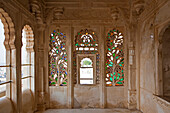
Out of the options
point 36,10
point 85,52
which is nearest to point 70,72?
point 85,52

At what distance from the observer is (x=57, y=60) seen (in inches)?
193

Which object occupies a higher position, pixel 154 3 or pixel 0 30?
pixel 154 3

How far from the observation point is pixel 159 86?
122 inches

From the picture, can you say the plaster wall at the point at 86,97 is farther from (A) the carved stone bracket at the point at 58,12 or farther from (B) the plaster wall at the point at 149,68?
(A) the carved stone bracket at the point at 58,12

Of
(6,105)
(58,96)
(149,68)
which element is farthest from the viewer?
(58,96)

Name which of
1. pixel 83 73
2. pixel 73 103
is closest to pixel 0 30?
pixel 83 73

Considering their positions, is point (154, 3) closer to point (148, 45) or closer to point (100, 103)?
point (148, 45)

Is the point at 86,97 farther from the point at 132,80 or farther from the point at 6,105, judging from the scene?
the point at 6,105

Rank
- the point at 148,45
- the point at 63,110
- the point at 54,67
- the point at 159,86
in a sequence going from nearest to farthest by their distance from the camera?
1. the point at 159,86
2. the point at 148,45
3. the point at 63,110
4. the point at 54,67

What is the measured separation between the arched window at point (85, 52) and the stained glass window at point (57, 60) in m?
0.42

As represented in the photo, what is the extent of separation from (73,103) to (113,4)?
12.3 feet

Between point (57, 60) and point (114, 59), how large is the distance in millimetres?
A: 2018

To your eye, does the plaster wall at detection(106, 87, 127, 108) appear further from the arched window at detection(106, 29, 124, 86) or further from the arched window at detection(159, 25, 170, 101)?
the arched window at detection(159, 25, 170, 101)

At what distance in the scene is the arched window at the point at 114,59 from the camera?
490cm
